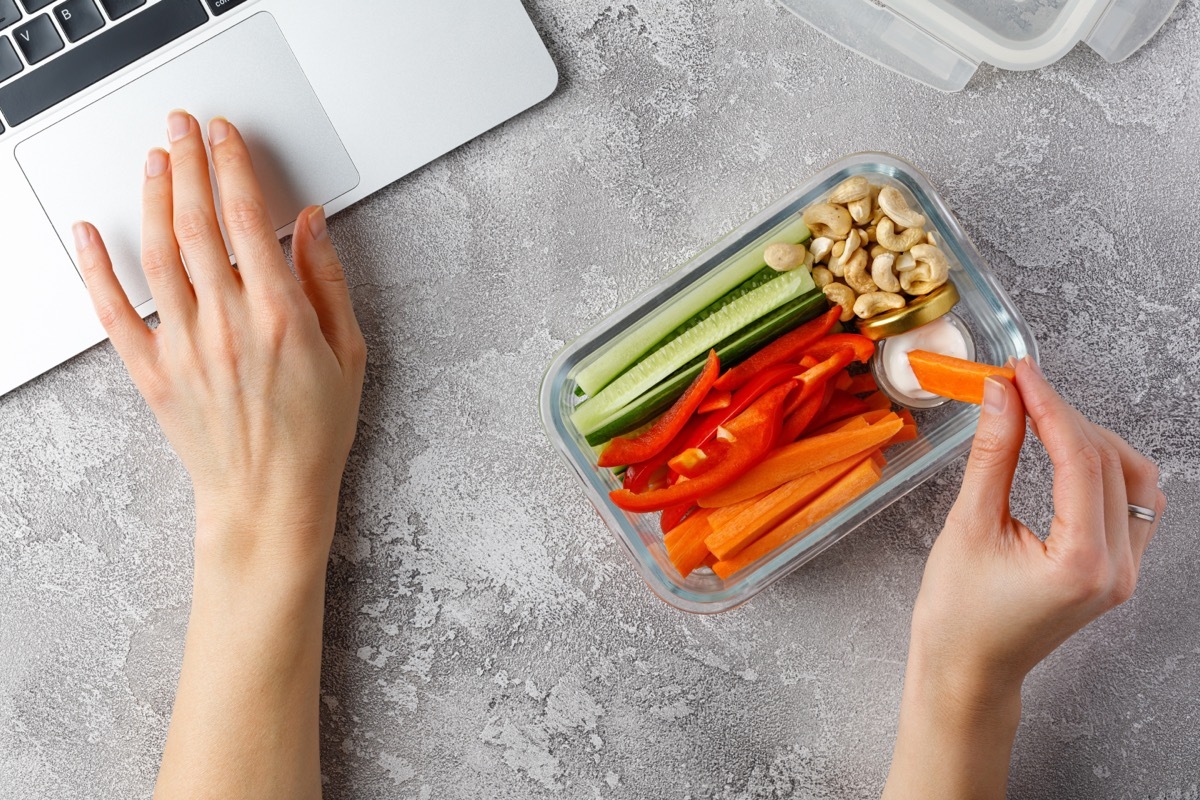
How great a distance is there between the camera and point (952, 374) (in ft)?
2.53

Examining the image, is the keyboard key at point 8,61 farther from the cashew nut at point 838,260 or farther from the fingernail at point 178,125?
the cashew nut at point 838,260

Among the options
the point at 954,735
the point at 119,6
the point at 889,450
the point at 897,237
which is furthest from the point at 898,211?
the point at 119,6

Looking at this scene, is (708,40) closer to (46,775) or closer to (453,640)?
(453,640)

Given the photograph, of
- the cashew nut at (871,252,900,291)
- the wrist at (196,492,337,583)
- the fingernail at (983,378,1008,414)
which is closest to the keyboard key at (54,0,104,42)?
the wrist at (196,492,337,583)

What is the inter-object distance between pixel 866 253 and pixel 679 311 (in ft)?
0.62

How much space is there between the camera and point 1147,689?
3.01ft

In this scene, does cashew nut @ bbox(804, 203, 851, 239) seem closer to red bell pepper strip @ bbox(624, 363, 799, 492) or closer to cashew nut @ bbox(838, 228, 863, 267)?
cashew nut @ bbox(838, 228, 863, 267)

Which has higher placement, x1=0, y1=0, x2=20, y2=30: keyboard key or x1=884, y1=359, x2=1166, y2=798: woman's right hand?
x1=0, y1=0, x2=20, y2=30: keyboard key

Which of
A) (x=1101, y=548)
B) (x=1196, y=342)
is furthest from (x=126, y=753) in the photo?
(x=1196, y=342)

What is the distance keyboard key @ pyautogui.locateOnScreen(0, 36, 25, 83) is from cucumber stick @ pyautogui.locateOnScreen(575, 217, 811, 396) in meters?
0.61

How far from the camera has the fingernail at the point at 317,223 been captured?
858mm

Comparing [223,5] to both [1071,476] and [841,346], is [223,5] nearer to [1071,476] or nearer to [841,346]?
[841,346]

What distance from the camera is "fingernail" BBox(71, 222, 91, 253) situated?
834 mm

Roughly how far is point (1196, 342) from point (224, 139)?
1032mm
